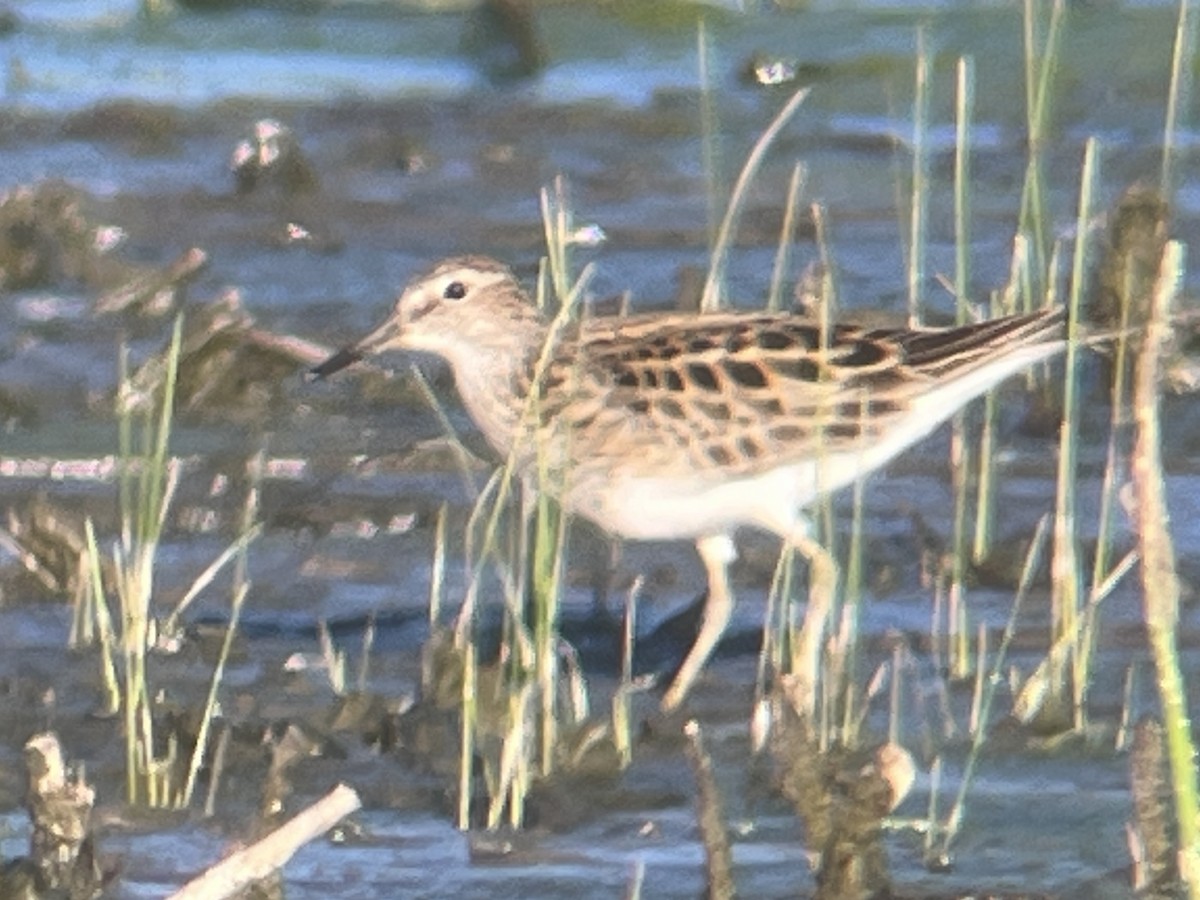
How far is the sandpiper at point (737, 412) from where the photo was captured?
6961 millimetres

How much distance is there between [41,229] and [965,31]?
3.93 m

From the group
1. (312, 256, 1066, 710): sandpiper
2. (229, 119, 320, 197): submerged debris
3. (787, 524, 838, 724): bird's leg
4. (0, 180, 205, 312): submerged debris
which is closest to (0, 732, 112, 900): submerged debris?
(787, 524, 838, 724): bird's leg

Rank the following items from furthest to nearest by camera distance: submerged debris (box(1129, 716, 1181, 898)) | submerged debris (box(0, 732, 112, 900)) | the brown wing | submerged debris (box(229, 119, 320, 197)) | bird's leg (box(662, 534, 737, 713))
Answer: submerged debris (box(229, 119, 320, 197)), the brown wing, bird's leg (box(662, 534, 737, 713)), submerged debris (box(0, 732, 112, 900)), submerged debris (box(1129, 716, 1181, 898))

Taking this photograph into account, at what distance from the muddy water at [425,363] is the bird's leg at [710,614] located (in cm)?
5

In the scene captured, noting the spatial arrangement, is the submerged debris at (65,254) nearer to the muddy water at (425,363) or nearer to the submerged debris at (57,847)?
the muddy water at (425,363)

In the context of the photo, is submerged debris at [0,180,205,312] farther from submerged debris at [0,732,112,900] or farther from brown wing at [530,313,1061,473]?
submerged debris at [0,732,112,900]

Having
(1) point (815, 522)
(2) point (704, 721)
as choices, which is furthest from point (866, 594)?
(2) point (704, 721)

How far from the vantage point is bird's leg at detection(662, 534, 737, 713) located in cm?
681

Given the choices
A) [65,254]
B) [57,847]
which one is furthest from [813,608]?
[65,254]

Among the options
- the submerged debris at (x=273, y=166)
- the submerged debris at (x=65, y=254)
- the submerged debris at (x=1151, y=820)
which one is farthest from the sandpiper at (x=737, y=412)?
the submerged debris at (x=273, y=166)

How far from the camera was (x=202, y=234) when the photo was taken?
34.9 feet

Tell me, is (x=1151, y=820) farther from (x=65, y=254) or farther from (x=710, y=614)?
(x=65, y=254)

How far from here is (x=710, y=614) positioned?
7.06m

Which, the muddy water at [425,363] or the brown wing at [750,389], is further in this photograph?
the brown wing at [750,389]
